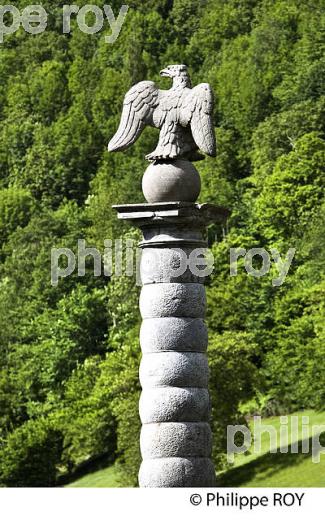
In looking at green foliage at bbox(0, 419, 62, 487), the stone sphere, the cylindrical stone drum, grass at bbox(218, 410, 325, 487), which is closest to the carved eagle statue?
the stone sphere

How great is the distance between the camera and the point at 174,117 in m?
22.2

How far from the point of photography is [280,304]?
80062mm

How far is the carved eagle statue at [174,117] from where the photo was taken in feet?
71.9

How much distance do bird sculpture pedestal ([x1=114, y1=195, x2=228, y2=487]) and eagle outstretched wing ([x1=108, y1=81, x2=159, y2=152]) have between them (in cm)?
126

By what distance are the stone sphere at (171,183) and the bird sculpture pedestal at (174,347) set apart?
110mm

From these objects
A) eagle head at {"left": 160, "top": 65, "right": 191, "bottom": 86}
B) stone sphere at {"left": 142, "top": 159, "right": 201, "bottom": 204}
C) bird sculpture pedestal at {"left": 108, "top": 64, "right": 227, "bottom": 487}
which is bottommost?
bird sculpture pedestal at {"left": 108, "top": 64, "right": 227, "bottom": 487}

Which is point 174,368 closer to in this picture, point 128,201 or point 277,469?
point 277,469

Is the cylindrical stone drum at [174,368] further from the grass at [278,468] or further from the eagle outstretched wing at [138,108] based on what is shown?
the grass at [278,468]

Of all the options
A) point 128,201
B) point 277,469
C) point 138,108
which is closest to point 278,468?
point 277,469

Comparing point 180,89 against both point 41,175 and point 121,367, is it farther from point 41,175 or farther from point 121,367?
point 41,175

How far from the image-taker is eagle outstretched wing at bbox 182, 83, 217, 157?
71.6ft

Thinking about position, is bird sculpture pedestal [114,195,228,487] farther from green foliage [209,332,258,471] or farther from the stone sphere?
green foliage [209,332,258,471]

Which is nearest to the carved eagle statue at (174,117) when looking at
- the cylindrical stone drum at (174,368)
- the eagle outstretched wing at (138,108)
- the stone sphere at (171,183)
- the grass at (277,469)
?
the eagle outstretched wing at (138,108)
